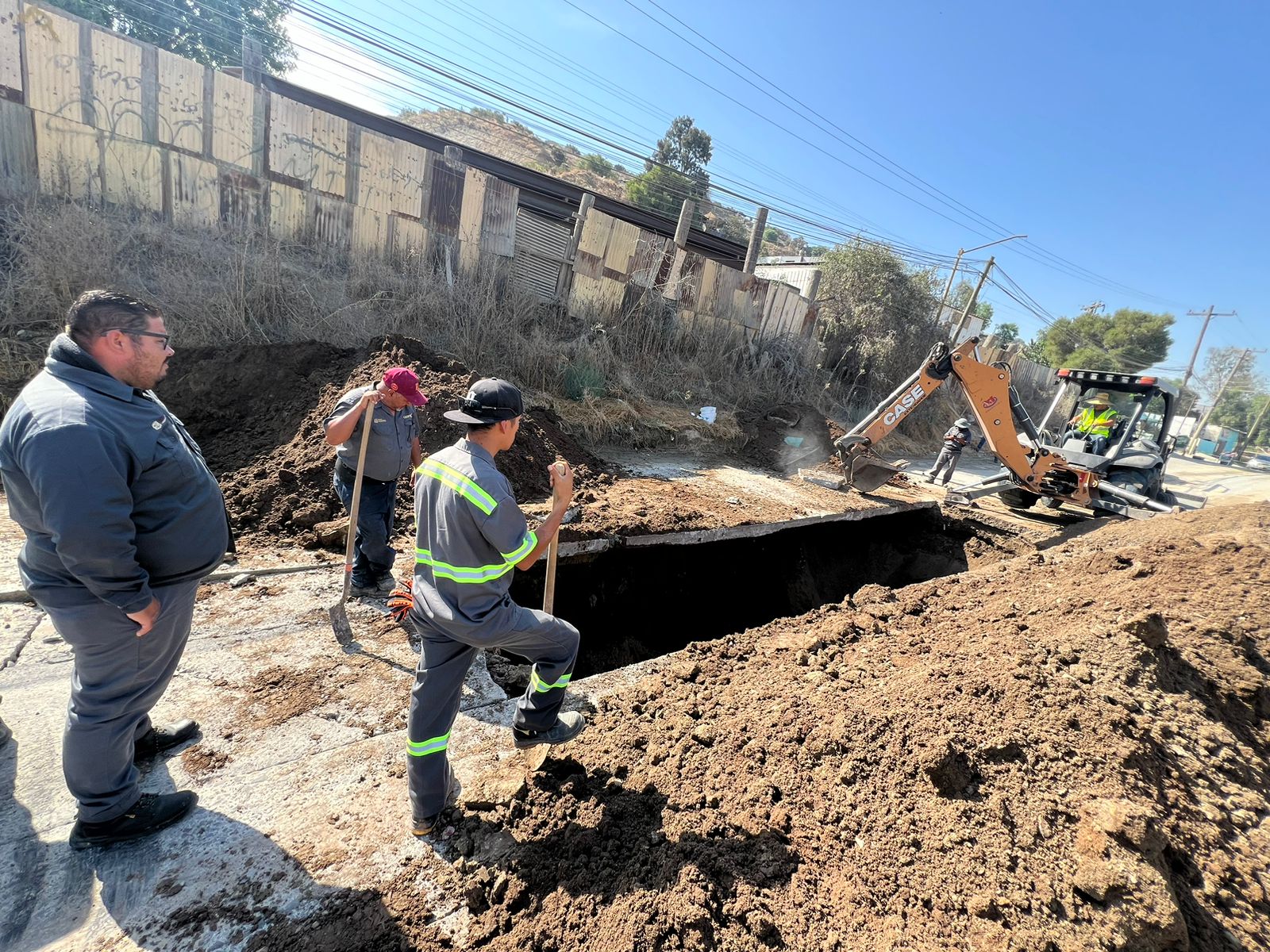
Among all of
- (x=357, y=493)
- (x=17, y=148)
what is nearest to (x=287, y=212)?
(x=17, y=148)

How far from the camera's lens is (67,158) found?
674 centimetres

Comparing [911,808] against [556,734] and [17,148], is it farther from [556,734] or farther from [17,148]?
[17,148]

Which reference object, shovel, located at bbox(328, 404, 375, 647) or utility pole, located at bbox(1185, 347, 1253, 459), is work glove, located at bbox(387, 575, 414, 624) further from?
utility pole, located at bbox(1185, 347, 1253, 459)

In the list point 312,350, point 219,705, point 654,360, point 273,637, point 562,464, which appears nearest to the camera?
point 562,464

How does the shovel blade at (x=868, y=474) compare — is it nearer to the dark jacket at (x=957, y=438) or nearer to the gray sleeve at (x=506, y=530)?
the dark jacket at (x=957, y=438)

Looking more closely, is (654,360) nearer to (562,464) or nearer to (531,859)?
(562,464)

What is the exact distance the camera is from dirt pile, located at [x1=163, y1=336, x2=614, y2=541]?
4699mm

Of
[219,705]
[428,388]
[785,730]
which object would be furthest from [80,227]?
[785,730]

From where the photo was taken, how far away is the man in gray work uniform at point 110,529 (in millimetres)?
1689

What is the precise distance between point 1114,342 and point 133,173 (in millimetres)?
50716

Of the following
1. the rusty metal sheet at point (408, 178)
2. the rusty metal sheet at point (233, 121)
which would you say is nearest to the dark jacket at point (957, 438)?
the rusty metal sheet at point (408, 178)

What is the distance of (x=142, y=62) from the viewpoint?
22.7ft

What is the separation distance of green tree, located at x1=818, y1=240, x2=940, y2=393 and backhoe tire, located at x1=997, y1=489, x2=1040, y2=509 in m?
6.52

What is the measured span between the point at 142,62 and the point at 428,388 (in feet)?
19.7
